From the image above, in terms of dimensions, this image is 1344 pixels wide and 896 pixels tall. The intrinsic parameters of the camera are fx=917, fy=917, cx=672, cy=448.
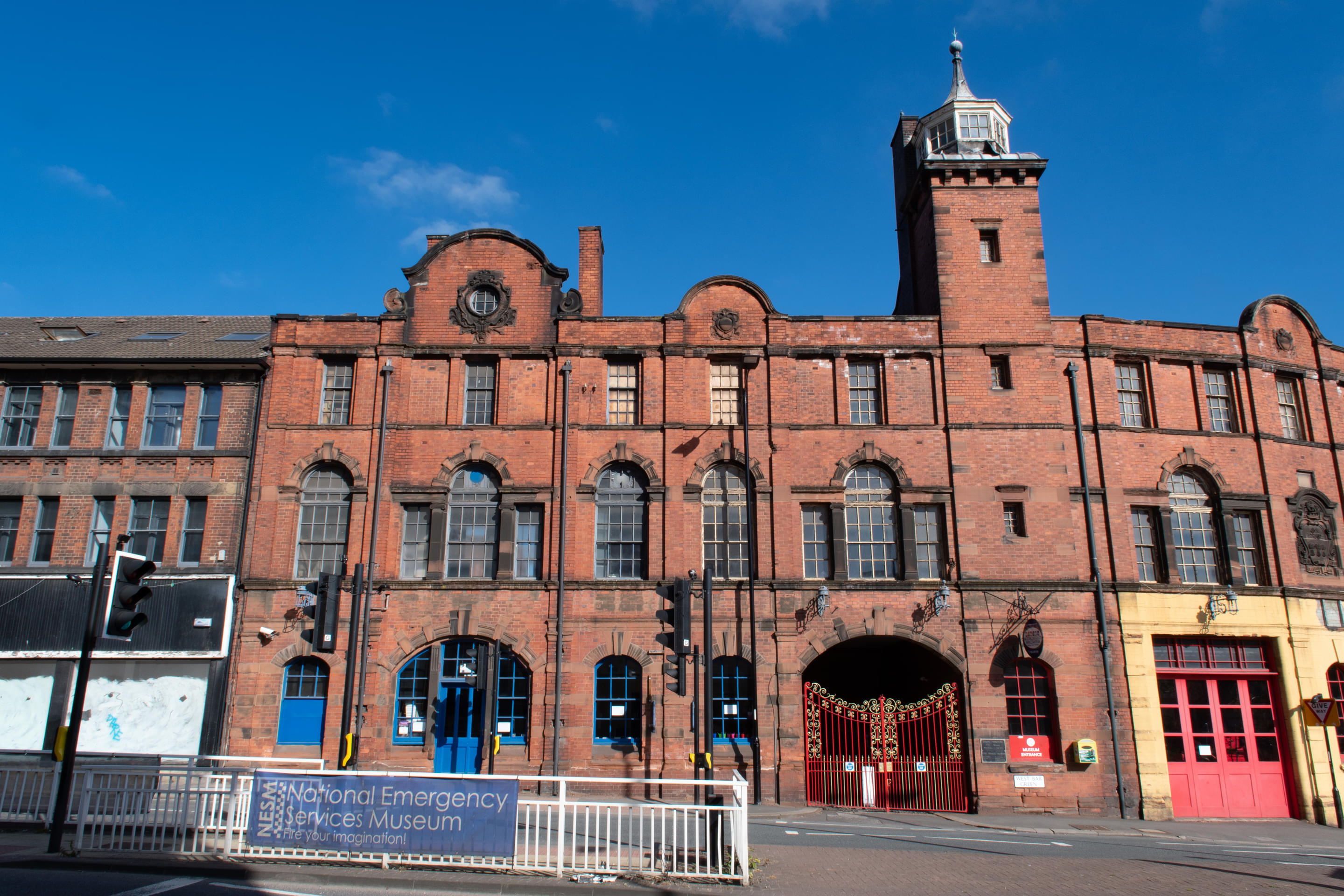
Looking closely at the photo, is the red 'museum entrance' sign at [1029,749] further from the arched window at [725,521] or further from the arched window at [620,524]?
the arched window at [620,524]

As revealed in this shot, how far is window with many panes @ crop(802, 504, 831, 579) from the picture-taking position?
2245 centimetres

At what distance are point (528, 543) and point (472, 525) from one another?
1.49m

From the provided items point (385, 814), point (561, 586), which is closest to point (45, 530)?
point (561, 586)

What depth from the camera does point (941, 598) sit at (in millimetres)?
21578

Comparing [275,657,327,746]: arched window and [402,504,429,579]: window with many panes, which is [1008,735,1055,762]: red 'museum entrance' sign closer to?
[402,504,429,579]: window with many panes

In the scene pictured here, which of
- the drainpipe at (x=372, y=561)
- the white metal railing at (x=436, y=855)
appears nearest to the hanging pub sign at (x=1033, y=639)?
the white metal railing at (x=436, y=855)

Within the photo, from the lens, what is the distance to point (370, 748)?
2100 cm

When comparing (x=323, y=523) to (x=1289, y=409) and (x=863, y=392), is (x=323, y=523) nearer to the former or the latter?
(x=863, y=392)

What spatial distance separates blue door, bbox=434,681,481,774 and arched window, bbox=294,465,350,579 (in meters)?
4.07

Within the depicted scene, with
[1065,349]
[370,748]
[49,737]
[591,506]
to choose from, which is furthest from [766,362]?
[49,737]

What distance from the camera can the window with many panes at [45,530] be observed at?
73.9 feet

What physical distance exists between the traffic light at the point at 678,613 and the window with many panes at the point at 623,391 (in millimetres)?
9494

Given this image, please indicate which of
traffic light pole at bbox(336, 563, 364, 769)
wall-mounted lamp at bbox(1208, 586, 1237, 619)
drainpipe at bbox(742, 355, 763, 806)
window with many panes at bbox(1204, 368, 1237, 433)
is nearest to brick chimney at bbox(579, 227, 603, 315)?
drainpipe at bbox(742, 355, 763, 806)

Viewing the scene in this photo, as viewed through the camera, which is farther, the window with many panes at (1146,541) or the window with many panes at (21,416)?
the window with many panes at (21,416)
